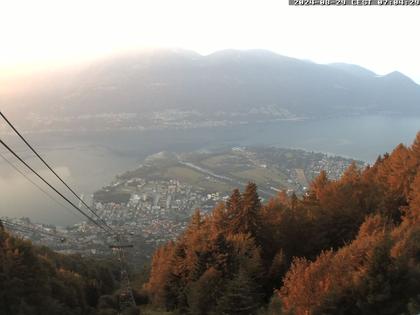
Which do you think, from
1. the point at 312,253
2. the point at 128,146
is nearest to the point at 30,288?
the point at 312,253

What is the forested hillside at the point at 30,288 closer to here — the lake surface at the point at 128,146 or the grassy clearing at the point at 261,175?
the lake surface at the point at 128,146

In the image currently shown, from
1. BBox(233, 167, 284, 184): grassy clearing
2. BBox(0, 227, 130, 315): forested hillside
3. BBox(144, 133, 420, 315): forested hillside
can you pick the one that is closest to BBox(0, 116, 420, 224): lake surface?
BBox(233, 167, 284, 184): grassy clearing

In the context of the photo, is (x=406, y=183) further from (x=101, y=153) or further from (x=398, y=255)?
(x=101, y=153)

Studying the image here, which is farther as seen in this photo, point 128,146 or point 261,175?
point 128,146

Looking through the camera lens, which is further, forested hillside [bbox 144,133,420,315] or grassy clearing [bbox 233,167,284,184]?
grassy clearing [bbox 233,167,284,184]

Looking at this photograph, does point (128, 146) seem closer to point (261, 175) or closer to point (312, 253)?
point (261, 175)

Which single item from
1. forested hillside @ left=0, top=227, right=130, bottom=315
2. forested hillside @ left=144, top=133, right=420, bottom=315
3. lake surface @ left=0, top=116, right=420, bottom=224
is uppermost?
forested hillside @ left=144, top=133, right=420, bottom=315

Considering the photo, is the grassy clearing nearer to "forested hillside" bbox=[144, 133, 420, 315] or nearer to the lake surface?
the lake surface

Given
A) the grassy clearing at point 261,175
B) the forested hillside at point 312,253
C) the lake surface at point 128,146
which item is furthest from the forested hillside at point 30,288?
the grassy clearing at point 261,175
